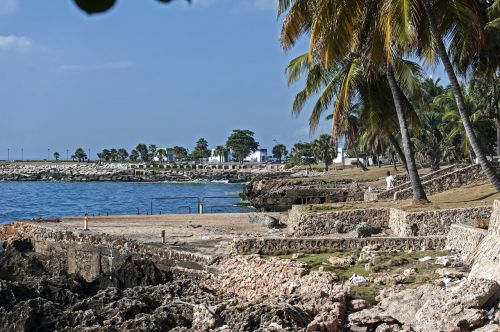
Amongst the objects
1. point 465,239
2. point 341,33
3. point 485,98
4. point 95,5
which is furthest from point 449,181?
point 95,5

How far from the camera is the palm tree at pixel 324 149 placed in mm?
98556

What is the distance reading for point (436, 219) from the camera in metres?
18.0

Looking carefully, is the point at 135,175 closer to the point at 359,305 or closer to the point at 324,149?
the point at 324,149

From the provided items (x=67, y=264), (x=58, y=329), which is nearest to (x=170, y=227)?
(x=67, y=264)

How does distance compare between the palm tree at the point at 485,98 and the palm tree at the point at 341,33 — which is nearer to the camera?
the palm tree at the point at 341,33

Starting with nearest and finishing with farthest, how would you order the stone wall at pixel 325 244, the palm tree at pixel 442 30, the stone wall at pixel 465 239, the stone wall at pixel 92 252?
the stone wall at pixel 465 239, the stone wall at pixel 325 244, the palm tree at pixel 442 30, the stone wall at pixel 92 252

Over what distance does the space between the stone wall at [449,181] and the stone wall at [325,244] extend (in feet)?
33.3

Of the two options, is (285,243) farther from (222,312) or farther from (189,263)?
(222,312)

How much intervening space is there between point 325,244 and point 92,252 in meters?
9.37

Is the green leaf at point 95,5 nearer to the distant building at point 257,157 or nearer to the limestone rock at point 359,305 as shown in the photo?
the limestone rock at point 359,305

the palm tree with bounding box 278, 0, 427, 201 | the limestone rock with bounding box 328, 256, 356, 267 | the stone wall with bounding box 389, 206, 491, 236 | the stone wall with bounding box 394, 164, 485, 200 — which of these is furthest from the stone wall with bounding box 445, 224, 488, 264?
the stone wall with bounding box 394, 164, 485, 200

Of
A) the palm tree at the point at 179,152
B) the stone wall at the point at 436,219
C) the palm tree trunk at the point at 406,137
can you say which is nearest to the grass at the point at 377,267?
the stone wall at the point at 436,219

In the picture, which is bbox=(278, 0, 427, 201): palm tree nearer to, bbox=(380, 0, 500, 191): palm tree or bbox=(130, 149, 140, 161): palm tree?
bbox=(380, 0, 500, 191): palm tree

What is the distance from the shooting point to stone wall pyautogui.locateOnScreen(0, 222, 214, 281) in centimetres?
1959
